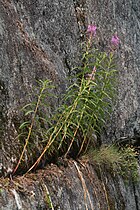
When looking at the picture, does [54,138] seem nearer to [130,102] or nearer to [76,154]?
[76,154]

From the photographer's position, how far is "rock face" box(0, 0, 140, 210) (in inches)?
106

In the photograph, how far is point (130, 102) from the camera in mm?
5199

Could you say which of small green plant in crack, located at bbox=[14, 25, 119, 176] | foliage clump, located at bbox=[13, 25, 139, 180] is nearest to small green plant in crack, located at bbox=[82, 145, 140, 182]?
foliage clump, located at bbox=[13, 25, 139, 180]

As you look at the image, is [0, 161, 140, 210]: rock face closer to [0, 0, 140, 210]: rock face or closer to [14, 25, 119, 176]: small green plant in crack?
[0, 0, 140, 210]: rock face

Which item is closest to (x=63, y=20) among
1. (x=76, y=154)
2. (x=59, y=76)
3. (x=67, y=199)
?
(x=59, y=76)

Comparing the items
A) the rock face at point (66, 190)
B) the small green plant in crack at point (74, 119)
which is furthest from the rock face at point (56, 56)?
the small green plant in crack at point (74, 119)

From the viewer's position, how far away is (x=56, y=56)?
388 cm

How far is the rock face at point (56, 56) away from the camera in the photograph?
8.87 ft

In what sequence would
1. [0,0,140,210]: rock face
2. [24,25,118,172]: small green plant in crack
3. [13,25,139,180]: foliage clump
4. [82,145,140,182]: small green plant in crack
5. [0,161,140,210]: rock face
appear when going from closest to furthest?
[0,161,140,210]: rock face, [0,0,140,210]: rock face, [13,25,139,180]: foliage clump, [24,25,118,172]: small green plant in crack, [82,145,140,182]: small green plant in crack

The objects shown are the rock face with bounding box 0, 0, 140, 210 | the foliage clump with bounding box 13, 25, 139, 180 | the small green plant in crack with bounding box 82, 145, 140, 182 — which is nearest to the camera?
the rock face with bounding box 0, 0, 140, 210

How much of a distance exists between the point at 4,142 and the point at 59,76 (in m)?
1.25

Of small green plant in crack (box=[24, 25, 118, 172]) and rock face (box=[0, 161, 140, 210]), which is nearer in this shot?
rock face (box=[0, 161, 140, 210])

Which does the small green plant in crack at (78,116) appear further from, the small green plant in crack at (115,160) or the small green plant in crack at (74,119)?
the small green plant in crack at (115,160)

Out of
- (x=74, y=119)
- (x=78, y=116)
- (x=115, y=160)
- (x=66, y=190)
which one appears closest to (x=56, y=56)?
(x=78, y=116)
